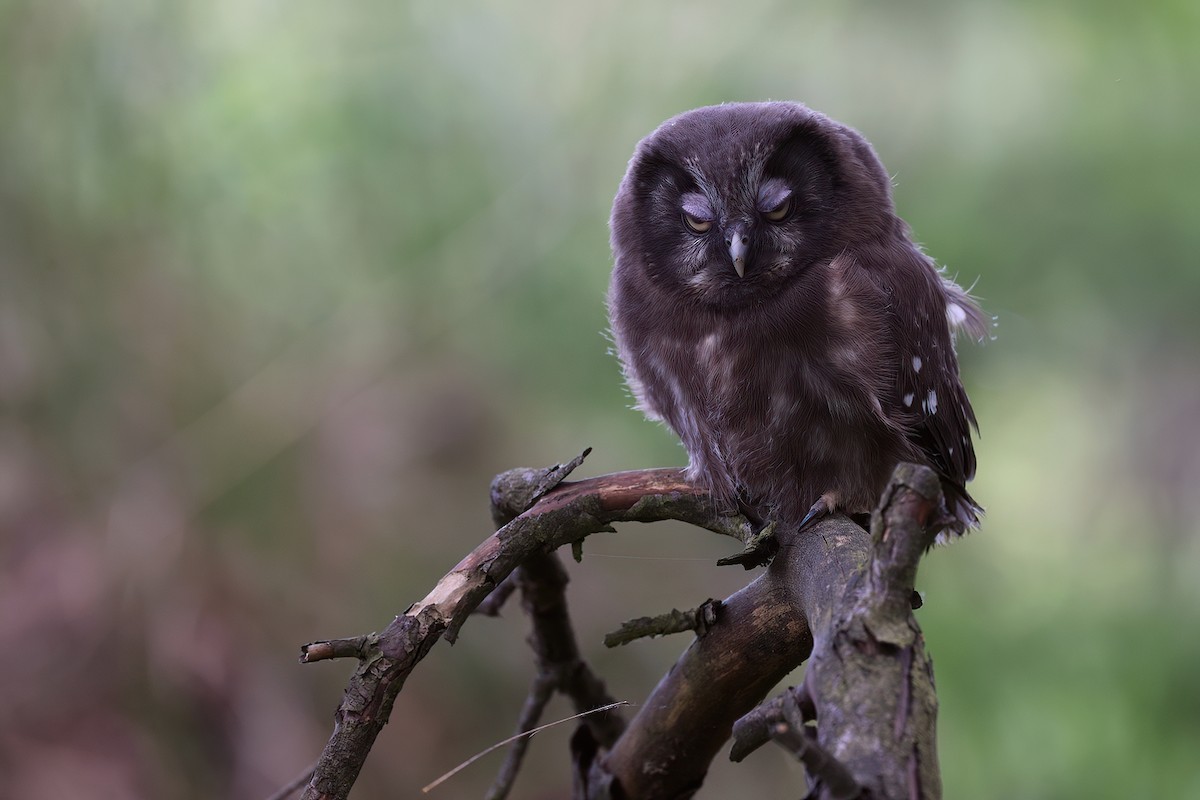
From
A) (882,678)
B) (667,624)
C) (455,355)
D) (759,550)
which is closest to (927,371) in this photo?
(759,550)

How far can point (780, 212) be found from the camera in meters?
1.74

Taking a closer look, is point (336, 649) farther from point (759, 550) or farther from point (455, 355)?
point (455, 355)

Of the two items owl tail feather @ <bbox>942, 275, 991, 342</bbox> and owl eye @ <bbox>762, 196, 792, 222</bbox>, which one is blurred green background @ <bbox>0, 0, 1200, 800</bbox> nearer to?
owl tail feather @ <bbox>942, 275, 991, 342</bbox>

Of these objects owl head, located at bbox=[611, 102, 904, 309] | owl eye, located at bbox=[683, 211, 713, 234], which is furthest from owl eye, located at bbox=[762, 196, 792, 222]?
owl eye, located at bbox=[683, 211, 713, 234]

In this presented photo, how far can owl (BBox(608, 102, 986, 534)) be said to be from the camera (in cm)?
169

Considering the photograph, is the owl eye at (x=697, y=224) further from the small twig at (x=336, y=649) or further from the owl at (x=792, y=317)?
the small twig at (x=336, y=649)

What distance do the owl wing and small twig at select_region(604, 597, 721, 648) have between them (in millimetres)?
578

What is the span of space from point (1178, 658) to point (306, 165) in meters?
2.53

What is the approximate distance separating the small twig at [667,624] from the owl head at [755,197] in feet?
2.00

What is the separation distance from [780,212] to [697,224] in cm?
15

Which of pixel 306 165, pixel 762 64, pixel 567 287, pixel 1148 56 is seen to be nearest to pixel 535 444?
pixel 567 287

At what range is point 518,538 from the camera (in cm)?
126

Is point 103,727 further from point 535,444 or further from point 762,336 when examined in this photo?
point 762,336

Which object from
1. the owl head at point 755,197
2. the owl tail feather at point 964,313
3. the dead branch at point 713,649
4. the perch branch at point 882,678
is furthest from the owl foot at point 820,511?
the owl tail feather at point 964,313
